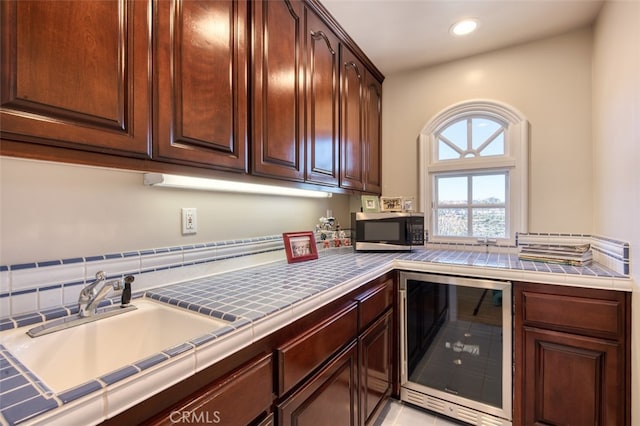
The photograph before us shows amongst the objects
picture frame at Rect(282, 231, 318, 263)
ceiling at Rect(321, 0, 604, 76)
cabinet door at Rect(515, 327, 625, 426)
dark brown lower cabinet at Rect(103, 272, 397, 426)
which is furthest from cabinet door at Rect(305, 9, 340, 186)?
cabinet door at Rect(515, 327, 625, 426)

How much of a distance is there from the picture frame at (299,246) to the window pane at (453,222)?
1162 mm

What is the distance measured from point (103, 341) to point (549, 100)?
274 cm

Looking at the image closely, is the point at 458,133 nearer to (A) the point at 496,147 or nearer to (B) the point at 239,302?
(A) the point at 496,147

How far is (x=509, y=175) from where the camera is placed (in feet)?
7.04

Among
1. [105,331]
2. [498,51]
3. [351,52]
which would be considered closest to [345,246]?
[351,52]

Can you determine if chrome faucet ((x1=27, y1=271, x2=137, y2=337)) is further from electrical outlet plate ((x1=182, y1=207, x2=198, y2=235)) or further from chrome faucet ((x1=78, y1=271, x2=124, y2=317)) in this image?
electrical outlet plate ((x1=182, y1=207, x2=198, y2=235))

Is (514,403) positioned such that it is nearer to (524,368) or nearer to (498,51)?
(524,368)

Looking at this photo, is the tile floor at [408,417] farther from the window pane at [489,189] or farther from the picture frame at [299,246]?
the window pane at [489,189]

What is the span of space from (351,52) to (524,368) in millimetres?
2174

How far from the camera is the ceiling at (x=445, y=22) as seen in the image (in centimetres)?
168

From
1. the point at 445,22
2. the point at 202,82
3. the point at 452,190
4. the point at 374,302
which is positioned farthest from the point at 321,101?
the point at 452,190

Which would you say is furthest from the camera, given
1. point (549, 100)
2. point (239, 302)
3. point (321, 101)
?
point (549, 100)

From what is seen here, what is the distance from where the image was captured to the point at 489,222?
222cm

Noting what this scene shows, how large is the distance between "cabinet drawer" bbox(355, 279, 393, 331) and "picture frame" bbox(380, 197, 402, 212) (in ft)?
2.09
